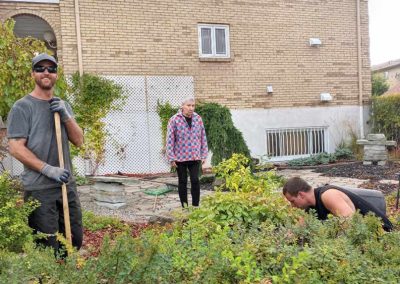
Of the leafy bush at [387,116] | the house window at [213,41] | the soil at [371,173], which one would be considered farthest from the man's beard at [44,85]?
the leafy bush at [387,116]

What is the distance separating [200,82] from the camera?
40.5 ft

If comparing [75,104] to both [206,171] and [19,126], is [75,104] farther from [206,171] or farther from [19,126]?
[19,126]

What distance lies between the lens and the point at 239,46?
1273 cm

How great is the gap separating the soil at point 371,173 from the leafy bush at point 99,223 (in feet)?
15.6

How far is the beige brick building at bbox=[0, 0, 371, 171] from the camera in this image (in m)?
11.2

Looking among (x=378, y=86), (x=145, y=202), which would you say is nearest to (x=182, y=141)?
(x=145, y=202)

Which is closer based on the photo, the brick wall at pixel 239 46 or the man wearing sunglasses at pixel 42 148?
the man wearing sunglasses at pixel 42 148

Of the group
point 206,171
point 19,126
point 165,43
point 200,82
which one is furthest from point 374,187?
point 19,126

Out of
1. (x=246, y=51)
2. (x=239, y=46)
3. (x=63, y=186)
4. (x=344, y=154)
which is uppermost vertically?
(x=239, y=46)

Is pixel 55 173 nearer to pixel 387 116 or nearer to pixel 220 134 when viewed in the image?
pixel 220 134

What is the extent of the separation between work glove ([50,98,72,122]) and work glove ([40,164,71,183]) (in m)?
0.39

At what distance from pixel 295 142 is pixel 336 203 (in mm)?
10136

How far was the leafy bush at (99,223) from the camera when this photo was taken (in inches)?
235

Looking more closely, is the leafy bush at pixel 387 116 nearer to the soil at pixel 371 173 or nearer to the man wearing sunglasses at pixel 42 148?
the soil at pixel 371 173
